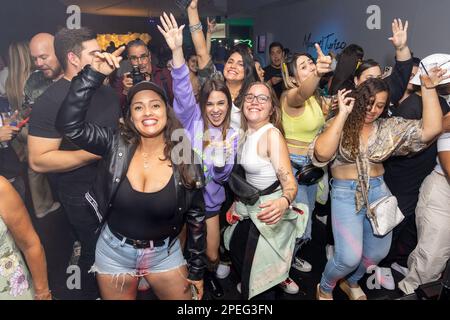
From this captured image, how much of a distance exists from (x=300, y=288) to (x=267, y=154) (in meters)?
1.21

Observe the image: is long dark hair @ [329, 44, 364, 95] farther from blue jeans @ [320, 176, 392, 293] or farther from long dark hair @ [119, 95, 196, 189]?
long dark hair @ [119, 95, 196, 189]

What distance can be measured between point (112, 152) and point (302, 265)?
1856mm

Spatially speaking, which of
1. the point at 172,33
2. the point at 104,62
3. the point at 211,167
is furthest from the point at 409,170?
the point at 104,62

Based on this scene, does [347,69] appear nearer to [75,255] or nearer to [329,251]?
[329,251]

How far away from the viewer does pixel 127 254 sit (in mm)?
1655

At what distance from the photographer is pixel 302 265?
279 centimetres

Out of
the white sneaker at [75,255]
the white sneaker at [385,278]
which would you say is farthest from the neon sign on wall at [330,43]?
the white sneaker at [75,255]

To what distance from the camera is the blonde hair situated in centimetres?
285

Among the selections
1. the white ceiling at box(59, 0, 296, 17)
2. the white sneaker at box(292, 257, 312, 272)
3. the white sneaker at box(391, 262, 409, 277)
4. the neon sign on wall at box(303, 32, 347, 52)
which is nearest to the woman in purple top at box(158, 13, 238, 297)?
the white sneaker at box(292, 257, 312, 272)

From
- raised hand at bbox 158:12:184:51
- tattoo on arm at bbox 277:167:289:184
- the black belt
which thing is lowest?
the black belt

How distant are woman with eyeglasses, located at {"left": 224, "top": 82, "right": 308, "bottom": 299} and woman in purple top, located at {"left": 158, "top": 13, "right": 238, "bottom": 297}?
163 mm
